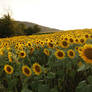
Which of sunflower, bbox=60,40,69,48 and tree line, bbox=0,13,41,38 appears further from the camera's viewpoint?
tree line, bbox=0,13,41,38

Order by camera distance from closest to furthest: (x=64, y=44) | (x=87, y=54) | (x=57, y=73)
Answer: (x=87, y=54), (x=57, y=73), (x=64, y=44)

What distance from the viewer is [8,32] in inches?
1390

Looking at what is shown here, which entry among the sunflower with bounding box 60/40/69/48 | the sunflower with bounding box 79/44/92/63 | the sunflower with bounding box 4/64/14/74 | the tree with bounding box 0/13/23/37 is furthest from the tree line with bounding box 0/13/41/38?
the sunflower with bounding box 79/44/92/63

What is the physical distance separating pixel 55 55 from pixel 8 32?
33992 mm

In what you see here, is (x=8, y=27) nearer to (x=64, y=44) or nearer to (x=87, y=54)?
(x=64, y=44)

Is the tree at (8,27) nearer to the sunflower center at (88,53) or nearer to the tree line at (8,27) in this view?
the tree line at (8,27)

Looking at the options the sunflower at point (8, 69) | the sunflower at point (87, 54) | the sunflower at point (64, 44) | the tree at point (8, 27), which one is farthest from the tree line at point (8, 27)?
the sunflower at point (87, 54)

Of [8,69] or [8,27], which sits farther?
[8,27]

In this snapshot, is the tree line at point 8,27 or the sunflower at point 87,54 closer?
the sunflower at point 87,54

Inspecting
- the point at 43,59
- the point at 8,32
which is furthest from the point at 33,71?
the point at 8,32

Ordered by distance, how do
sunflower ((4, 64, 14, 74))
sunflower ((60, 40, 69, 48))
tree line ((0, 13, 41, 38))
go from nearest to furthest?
sunflower ((4, 64, 14, 74)) < sunflower ((60, 40, 69, 48)) < tree line ((0, 13, 41, 38))

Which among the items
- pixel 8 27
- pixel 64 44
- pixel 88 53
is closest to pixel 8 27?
pixel 8 27

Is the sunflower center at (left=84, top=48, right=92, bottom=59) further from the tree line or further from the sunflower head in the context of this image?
the tree line

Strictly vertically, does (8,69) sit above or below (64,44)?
below
